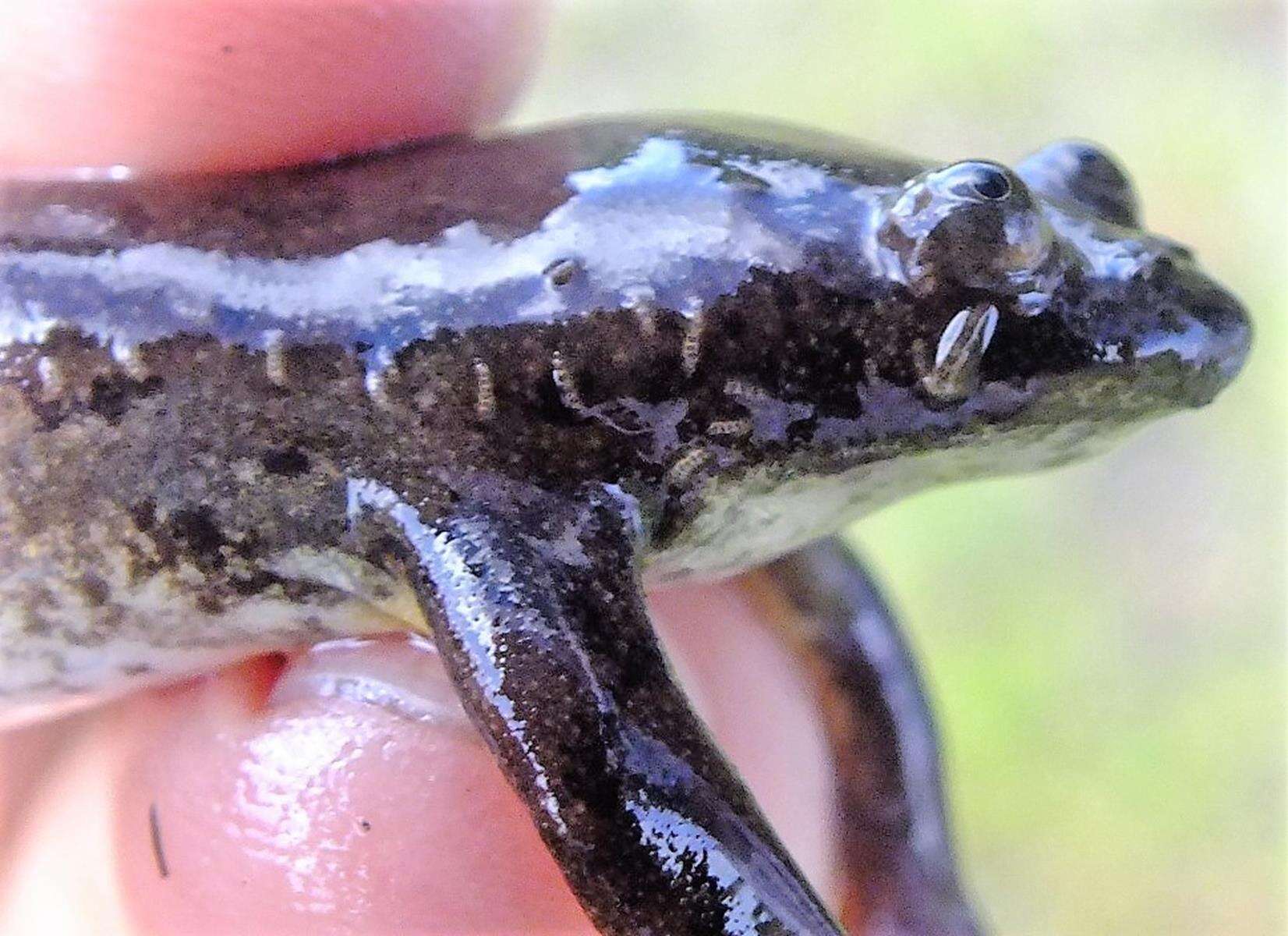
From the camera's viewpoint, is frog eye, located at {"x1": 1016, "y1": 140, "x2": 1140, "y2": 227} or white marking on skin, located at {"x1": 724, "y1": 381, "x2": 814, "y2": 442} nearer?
white marking on skin, located at {"x1": 724, "y1": 381, "x2": 814, "y2": 442}

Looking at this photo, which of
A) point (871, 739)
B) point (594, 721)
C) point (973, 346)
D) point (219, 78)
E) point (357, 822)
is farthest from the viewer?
point (871, 739)

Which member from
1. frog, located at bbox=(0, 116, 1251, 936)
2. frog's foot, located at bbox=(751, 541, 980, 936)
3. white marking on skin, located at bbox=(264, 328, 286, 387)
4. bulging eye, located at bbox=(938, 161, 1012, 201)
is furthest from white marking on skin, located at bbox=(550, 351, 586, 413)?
frog's foot, located at bbox=(751, 541, 980, 936)

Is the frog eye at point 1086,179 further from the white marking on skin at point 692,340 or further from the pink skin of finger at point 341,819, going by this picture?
the pink skin of finger at point 341,819

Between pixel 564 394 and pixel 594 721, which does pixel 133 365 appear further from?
pixel 594 721

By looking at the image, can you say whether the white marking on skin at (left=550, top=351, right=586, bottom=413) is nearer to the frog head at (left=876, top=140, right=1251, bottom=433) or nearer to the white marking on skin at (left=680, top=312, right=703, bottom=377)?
the white marking on skin at (left=680, top=312, right=703, bottom=377)

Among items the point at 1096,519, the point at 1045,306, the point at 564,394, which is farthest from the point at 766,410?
the point at 1096,519
